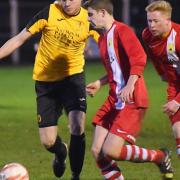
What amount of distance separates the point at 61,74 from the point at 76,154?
0.95 metres

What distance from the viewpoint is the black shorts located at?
905cm

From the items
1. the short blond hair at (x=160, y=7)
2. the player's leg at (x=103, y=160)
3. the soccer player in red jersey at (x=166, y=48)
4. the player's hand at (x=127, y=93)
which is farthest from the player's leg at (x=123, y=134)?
the short blond hair at (x=160, y=7)

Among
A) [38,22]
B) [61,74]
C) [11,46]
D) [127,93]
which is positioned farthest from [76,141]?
[127,93]

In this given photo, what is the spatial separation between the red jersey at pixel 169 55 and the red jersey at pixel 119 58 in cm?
56

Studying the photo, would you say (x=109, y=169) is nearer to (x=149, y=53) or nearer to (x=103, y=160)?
(x=103, y=160)

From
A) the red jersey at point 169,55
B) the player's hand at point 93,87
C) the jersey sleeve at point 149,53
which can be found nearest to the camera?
the player's hand at point 93,87

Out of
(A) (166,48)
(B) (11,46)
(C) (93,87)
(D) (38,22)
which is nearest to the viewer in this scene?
(C) (93,87)

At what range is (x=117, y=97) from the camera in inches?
310

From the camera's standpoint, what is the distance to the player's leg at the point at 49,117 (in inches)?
358

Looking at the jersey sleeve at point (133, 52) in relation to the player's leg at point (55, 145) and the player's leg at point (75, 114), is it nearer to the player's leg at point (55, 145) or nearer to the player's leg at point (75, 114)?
the player's leg at point (75, 114)

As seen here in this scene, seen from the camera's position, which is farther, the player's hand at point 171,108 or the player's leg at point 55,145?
the player's leg at point 55,145

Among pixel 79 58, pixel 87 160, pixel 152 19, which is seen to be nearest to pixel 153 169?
pixel 87 160

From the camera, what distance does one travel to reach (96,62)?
3025cm

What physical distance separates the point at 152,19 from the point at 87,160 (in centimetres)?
276
